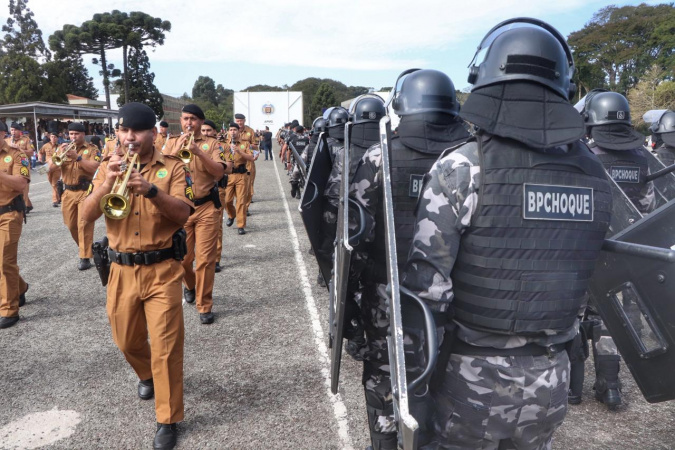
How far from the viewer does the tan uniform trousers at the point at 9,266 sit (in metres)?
4.96

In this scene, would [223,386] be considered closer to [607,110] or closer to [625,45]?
[607,110]

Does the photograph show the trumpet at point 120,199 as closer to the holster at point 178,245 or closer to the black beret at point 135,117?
the black beret at point 135,117

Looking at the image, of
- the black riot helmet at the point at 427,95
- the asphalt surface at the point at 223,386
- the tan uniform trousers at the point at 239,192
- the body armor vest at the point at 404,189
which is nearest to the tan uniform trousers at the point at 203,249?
the asphalt surface at the point at 223,386

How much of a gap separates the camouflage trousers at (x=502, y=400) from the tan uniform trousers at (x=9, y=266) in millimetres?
4892

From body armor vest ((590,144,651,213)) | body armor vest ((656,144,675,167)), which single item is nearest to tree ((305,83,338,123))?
body armor vest ((656,144,675,167))

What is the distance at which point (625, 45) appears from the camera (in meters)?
53.6

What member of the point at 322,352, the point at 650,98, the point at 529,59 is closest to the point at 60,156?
the point at 322,352

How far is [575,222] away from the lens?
1.69 meters

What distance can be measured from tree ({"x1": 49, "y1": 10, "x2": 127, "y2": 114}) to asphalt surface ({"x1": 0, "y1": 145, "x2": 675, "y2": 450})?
47881mm

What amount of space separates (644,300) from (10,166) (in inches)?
218

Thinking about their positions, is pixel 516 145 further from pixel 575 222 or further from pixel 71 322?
pixel 71 322

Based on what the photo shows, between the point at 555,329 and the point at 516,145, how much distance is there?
2.22 ft

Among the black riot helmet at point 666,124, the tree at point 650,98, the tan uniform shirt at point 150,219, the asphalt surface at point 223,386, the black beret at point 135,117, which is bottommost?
the asphalt surface at point 223,386

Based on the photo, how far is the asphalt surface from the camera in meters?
3.18
